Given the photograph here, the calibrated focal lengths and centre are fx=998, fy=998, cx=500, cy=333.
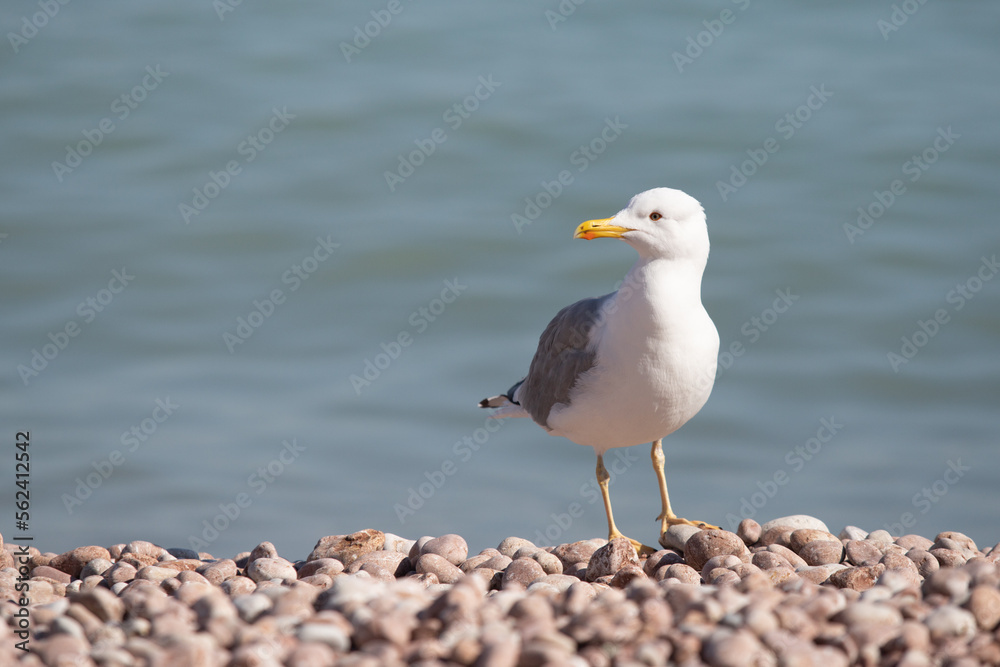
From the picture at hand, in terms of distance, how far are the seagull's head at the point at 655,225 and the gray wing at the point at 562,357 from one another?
1.66 feet

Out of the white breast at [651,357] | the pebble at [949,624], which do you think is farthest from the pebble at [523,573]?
the pebble at [949,624]

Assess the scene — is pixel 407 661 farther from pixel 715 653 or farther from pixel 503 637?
Answer: pixel 715 653

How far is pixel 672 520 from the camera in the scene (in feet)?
17.4

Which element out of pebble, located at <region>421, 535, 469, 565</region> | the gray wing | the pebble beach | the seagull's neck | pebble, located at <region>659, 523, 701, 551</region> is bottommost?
pebble, located at <region>421, 535, 469, 565</region>

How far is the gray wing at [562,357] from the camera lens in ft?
16.2

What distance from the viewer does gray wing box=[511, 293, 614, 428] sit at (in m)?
4.95

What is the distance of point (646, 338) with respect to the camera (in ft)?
15.1

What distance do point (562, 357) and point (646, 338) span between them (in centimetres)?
62

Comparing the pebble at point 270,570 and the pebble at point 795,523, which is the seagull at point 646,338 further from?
the pebble at point 270,570

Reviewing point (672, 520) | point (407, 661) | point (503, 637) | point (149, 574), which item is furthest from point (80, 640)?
point (672, 520)

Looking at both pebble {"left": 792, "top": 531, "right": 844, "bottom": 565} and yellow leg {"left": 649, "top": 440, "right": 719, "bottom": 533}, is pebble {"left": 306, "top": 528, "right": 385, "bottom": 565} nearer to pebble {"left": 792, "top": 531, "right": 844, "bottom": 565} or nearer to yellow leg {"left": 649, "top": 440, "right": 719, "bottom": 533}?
yellow leg {"left": 649, "top": 440, "right": 719, "bottom": 533}

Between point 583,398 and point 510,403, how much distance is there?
3.56 ft

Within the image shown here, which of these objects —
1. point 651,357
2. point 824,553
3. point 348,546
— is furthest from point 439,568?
point 824,553

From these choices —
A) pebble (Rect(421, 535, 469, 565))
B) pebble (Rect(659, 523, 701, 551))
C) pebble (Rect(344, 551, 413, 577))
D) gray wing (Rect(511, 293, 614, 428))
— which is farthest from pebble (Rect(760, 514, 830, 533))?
pebble (Rect(344, 551, 413, 577))
